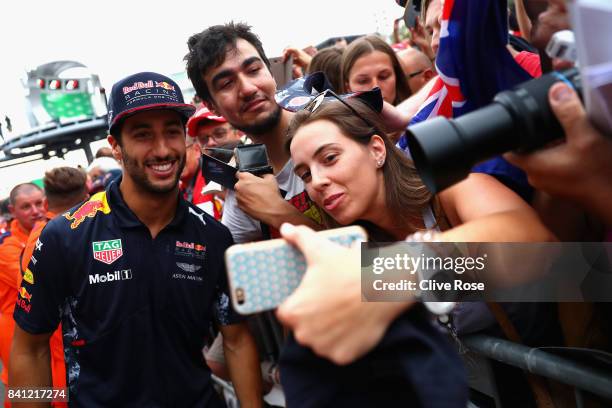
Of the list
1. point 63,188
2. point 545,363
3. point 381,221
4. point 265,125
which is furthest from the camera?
point 63,188

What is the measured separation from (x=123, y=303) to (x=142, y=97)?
2.92 ft

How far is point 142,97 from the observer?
88.8 inches

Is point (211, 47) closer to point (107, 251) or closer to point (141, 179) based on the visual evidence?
point (141, 179)

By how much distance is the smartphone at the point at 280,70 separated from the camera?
330 centimetres

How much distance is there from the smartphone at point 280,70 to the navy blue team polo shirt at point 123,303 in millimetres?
1389

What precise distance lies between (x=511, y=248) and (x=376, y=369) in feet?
1.23

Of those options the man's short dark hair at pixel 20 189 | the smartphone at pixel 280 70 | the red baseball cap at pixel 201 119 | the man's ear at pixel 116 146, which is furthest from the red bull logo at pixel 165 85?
the man's short dark hair at pixel 20 189

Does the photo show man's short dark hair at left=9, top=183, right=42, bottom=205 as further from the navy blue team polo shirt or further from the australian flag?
the australian flag

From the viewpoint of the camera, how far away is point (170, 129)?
2.35 meters

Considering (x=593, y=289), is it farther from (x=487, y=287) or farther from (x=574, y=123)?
(x=574, y=123)

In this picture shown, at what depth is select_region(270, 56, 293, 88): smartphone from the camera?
130 inches

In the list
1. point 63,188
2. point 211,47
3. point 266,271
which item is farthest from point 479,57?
point 63,188

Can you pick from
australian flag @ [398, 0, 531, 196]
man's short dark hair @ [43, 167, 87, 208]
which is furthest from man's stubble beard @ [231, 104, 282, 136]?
man's short dark hair @ [43, 167, 87, 208]

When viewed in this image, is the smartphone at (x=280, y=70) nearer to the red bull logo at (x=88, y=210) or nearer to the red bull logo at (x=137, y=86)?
the red bull logo at (x=137, y=86)
